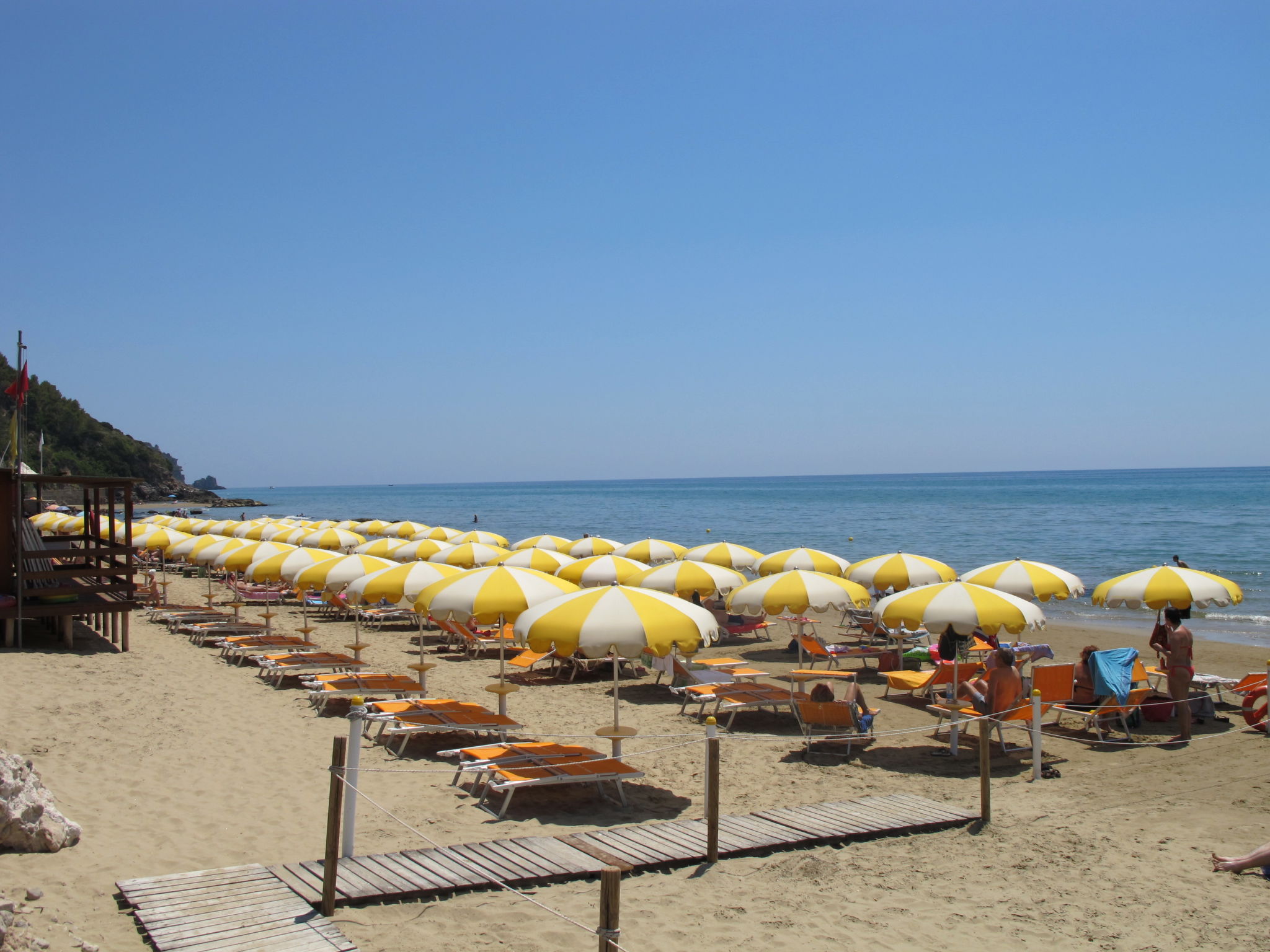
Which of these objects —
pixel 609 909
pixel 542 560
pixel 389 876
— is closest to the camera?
pixel 609 909

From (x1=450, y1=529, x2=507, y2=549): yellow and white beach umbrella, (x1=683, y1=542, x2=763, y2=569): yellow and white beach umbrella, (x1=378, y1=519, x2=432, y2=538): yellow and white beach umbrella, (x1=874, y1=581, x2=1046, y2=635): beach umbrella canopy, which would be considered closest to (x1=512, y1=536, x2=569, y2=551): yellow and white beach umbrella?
(x1=450, y1=529, x2=507, y2=549): yellow and white beach umbrella

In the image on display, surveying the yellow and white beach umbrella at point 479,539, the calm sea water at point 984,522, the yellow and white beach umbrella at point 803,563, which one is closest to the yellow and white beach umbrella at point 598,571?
the yellow and white beach umbrella at point 803,563

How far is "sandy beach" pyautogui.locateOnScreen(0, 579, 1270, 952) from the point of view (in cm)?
521

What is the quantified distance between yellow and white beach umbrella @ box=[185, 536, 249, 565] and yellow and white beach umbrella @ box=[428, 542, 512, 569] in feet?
12.7

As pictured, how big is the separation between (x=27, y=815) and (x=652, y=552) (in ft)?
49.3

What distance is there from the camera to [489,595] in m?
9.18

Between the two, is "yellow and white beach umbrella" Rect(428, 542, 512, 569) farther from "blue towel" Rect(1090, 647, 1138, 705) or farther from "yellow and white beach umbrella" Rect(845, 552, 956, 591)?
"blue towel" Rect(1090, 647, 1138, 705)

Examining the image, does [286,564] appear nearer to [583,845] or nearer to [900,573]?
[900,573]

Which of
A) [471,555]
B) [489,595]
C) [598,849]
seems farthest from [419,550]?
[598,849]

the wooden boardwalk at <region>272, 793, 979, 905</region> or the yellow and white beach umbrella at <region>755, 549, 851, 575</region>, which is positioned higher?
the yellow and white beach umbrella at <region>755, 549, 851, 575</region>

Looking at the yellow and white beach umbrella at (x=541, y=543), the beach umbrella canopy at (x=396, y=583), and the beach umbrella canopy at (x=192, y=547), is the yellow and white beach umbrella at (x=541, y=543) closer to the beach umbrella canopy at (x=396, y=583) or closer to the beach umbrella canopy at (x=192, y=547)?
the beach umbrella canopy at (x=192, y=547)

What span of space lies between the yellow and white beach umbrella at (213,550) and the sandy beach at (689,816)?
6046 millimetres

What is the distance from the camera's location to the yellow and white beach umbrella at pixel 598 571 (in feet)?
50.5

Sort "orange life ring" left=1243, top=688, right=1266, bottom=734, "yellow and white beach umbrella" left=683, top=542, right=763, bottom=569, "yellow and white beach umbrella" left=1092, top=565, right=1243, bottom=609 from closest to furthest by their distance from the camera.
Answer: "orange life ring" left=1243, top=688, right=1266, bottom=734
"yellow and white beach umbrella" left=1092, top=565, right=1243, bottom=609
"yellow and white beach umbrella" left=683, top=542, right=763, bottom=569
